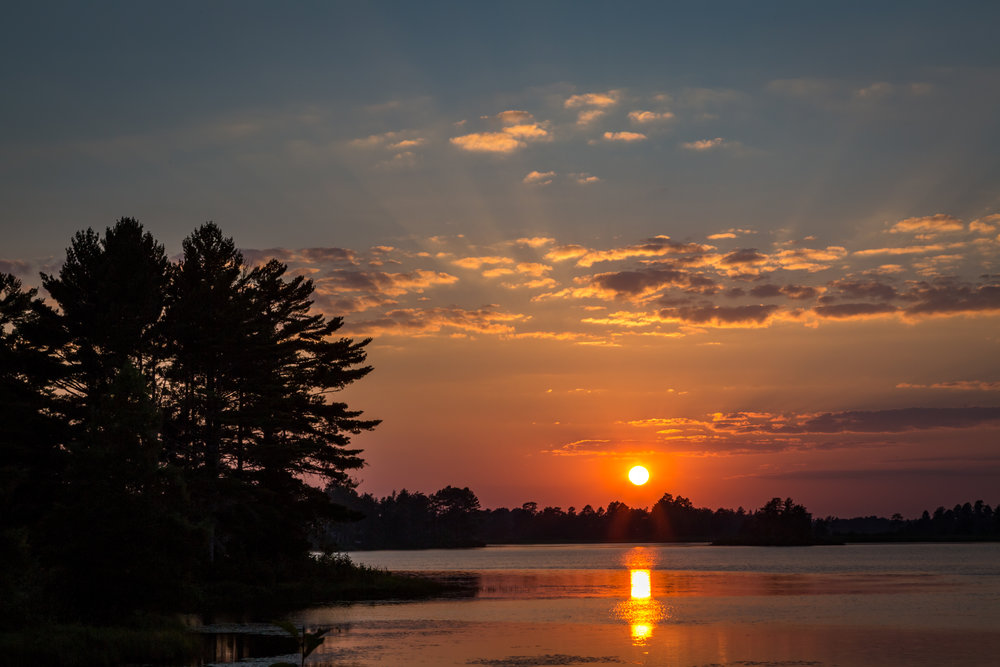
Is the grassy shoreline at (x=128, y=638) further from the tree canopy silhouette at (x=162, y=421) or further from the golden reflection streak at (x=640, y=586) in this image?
the golden reflection streak at (x=640, y=586)

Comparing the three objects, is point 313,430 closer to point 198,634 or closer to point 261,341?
point 261,341

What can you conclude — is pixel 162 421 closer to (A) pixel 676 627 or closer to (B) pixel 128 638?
(B) pixel 128 638

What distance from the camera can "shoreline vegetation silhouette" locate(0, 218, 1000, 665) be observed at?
38594mm

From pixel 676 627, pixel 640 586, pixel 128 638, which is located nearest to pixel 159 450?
pixel 128 638

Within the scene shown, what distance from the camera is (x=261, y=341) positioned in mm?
67188

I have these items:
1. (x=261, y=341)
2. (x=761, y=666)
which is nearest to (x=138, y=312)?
(x=261, y=341)

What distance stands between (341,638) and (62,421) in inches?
1024

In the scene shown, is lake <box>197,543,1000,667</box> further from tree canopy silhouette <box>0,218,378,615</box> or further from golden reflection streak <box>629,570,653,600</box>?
tree canopy silhouette <box>0,218,378,615</box>

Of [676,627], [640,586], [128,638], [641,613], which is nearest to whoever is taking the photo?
[128,638]

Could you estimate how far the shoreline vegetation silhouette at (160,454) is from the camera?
3859cm

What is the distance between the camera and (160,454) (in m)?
56.3

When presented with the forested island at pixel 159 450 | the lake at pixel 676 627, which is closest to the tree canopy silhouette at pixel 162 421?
the forested island at pixel 159 450

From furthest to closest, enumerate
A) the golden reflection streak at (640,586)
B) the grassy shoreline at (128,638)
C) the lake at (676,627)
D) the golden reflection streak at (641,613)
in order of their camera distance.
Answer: the golden reflection streak at (640,586), the golden reflection streak at (641,613), the lake at (676,627), the grassy shoreline at (128,638)

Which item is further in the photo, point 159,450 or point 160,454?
point 160,454
